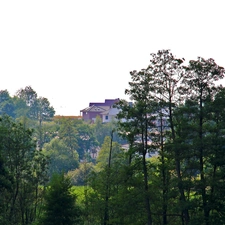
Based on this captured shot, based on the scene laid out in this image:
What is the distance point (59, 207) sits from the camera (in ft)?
107

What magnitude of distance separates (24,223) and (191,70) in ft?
42.4

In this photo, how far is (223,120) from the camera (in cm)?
2842

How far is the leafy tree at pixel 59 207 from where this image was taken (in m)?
32.6

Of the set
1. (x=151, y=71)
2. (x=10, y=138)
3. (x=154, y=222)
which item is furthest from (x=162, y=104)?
(x=10, y=138)

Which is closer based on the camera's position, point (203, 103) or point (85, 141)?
point (203, 103)

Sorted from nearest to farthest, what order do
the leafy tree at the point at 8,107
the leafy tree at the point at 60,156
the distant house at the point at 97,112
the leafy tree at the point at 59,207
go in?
1. the leafy tree at the point at 59,207
2. the leafy tree at the point at 60,156
3. the leafy tree at the point at 8,107
4. the distant house at the point at 97,112

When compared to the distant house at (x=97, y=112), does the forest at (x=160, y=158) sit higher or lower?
lower

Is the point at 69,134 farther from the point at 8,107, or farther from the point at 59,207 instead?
the point at 59,207

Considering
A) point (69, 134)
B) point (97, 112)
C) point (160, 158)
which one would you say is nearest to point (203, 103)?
point (160, 158)

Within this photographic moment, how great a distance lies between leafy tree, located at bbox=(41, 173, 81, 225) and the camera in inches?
1284

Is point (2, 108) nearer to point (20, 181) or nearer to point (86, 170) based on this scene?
point (86, 170)

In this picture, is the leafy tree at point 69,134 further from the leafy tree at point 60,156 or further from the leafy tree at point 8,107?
the leafy tree at point 8,107

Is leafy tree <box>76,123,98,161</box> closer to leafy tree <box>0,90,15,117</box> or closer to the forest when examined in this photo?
leafy tree <box>0,90,15,117</box>

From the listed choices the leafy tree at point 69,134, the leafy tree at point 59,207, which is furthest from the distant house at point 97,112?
the leafy tree at point 59,207
